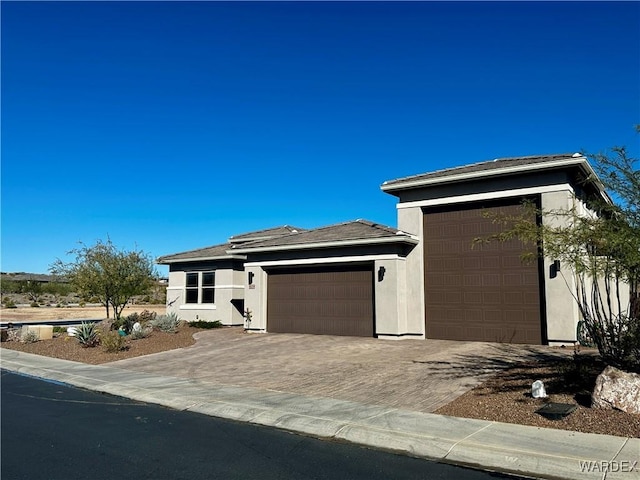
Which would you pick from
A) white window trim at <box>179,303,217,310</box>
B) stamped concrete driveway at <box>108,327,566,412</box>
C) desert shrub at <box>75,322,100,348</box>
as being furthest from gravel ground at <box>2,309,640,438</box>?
white window trim at <box>179,303,217,310</box>

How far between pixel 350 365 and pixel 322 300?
7188 mm

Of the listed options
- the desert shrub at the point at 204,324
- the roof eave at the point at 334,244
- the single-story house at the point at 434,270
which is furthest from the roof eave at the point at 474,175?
the desert shrub at the point at 204,324

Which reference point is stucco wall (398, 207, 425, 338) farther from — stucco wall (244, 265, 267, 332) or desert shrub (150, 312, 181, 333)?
desert shrub (150, 312, 181, 333)

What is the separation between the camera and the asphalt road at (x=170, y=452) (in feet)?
20.8

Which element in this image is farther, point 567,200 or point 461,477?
point 567,200

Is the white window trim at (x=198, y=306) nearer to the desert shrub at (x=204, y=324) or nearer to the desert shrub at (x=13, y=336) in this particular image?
the desert shrub at (x=204, y=324)

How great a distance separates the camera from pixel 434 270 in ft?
62.5

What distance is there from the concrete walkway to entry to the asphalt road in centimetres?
52

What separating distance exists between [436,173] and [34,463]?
15.8 meters

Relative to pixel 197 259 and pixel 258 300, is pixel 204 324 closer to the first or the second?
pixel 197 259

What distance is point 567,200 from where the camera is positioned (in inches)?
652

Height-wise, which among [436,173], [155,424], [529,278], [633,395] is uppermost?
[436,173]

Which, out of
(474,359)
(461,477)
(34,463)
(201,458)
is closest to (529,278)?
(474,359)

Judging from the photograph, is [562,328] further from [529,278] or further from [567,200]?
[567,200]
